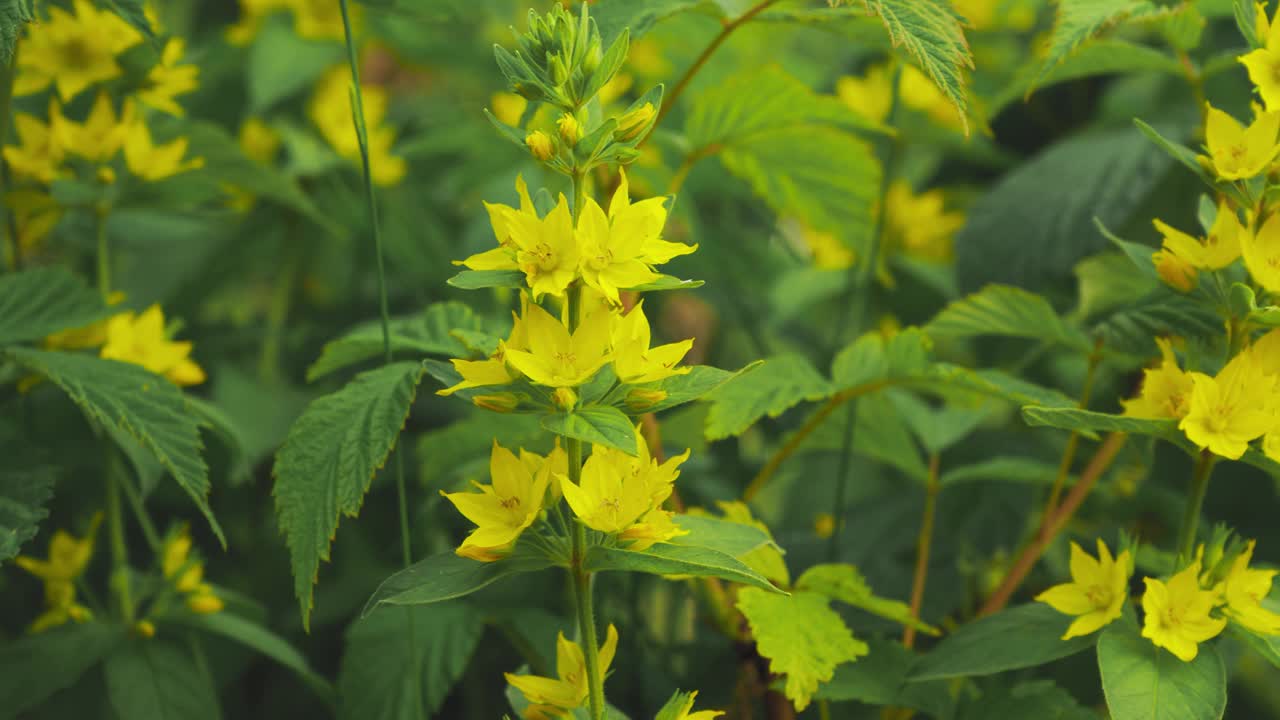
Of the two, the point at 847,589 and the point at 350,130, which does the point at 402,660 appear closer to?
the point at 847,589

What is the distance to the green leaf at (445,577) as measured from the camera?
1.61 ft

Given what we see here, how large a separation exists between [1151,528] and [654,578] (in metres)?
0.48

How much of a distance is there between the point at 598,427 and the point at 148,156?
18.8 inches

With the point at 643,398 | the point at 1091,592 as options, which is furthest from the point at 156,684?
the point at 1091,592

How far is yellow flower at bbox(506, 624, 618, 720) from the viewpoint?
0.53 m

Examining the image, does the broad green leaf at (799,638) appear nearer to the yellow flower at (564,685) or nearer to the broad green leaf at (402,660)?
the yellow flower at (564,685)

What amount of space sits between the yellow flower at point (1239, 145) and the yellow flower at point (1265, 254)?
0.09ft

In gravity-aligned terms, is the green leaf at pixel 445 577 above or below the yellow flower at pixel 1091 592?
above

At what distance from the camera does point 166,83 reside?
0.79m

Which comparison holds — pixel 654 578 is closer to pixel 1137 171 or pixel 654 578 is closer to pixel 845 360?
pixel 845 360

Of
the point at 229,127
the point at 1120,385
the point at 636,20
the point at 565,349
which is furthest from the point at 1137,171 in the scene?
the point at 229,127

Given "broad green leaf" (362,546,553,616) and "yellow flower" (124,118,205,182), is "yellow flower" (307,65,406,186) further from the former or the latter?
"broad green leaf" (362,546,553,616)

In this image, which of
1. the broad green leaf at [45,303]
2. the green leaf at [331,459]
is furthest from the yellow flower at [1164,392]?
the broad green leaf at [45,303]

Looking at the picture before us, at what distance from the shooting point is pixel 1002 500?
102 centimetres
